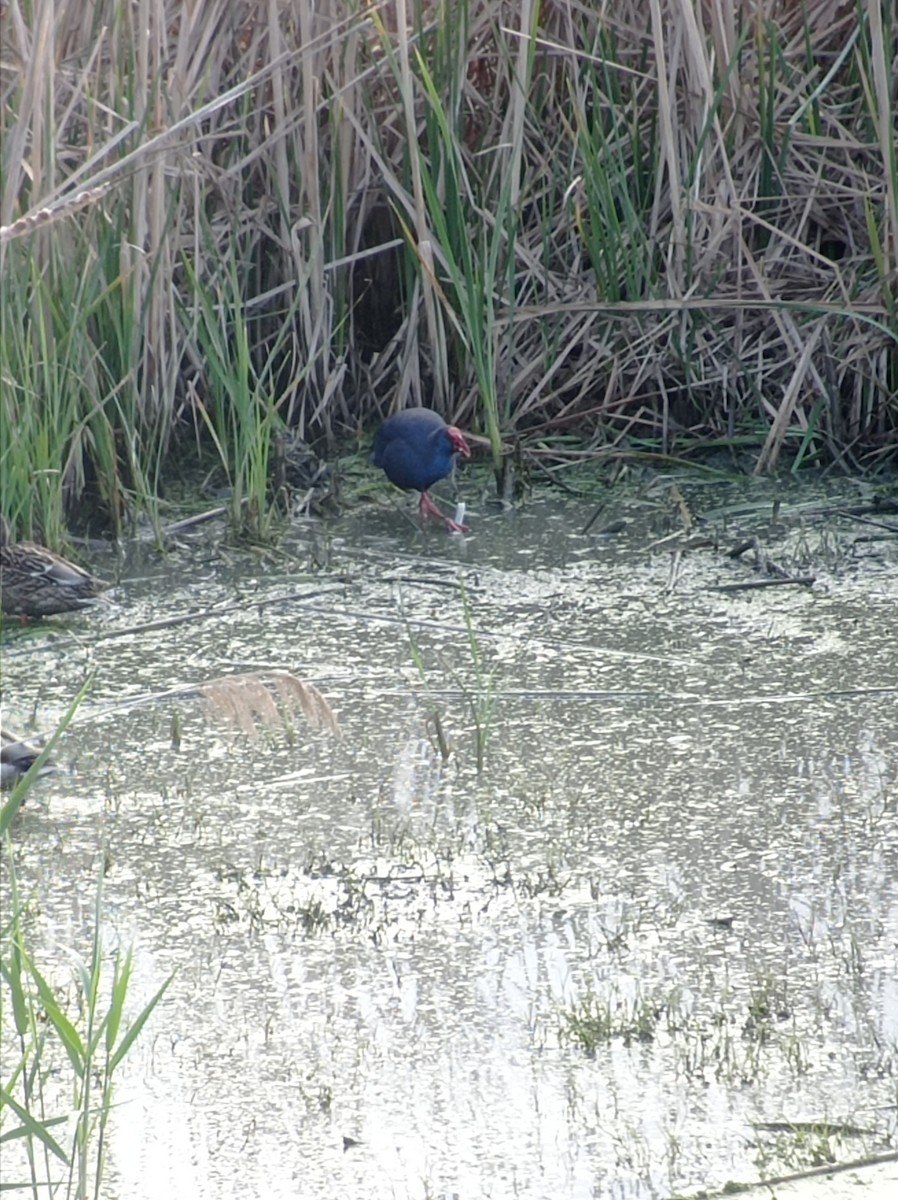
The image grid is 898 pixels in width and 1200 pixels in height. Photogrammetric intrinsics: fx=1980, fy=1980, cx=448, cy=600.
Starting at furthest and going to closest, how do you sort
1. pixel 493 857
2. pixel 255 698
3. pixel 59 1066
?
pixel 493 857 → pixel 59 1066 → pixel 255 698

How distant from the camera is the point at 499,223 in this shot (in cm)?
429

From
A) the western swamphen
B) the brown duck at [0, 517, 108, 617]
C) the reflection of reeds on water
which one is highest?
the reflection of reeds on water

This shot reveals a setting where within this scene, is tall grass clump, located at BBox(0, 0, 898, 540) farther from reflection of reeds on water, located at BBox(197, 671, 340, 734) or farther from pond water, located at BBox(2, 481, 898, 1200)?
reflection of reeds on water, located at BBox(197, 671, 340, 734)

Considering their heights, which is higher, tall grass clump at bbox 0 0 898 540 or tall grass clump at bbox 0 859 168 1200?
tall grass clump at bbox 0 0 898 540

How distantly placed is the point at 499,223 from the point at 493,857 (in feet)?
6.52

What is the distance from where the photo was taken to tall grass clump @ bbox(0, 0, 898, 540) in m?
4.22

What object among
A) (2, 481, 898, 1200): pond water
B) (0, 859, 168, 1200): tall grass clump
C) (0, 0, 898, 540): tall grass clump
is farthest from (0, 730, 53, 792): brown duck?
(0, 0, 898, 540): tall grass clump

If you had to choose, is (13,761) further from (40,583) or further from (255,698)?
(255,698)

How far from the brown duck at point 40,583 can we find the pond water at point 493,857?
0.07 m

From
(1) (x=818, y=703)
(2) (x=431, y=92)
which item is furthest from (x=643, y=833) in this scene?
(2) (x=431, y=92)

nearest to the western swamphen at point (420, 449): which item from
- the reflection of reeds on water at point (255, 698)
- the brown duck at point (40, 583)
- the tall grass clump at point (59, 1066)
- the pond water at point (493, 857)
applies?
the pond water at point (493, 857)

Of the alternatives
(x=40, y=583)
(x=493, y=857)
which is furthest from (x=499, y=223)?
(x=493, y=857)

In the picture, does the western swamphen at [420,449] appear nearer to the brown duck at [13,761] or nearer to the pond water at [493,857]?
the pond water at [493,857]

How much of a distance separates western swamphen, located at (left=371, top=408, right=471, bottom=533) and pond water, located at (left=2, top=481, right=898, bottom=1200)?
0.56 ft
